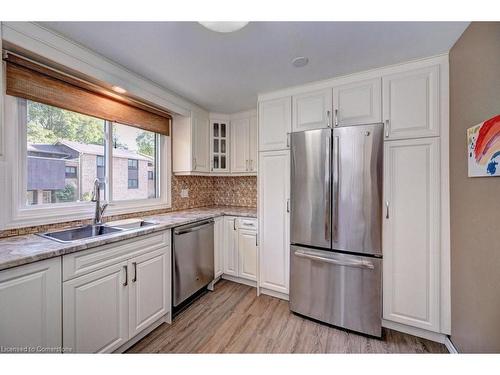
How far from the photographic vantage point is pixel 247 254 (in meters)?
2.52

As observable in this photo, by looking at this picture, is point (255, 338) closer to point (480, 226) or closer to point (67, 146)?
point (480, 226)

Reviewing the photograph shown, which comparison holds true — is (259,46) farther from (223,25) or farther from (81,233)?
(81,233)

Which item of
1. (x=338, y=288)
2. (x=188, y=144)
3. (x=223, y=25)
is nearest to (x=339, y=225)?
(x=338, y=288)

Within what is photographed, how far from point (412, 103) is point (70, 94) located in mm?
2696

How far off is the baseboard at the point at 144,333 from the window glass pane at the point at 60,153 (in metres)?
1.23

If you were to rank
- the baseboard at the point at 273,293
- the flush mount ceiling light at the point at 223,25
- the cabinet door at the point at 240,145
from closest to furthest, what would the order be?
the flush mount ceiling light at the point at 223,25 < the baseboard at the point at 273,293 < the cabinet door at the point at 240,145

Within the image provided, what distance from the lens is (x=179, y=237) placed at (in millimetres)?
1991

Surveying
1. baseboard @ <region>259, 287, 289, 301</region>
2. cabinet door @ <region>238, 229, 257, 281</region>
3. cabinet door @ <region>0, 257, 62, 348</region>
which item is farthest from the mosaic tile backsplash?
cabinet door @ <region>0, 257, 62, 348</region>

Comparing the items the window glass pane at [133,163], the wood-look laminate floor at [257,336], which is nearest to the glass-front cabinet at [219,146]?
the window glass pane at [133,163]

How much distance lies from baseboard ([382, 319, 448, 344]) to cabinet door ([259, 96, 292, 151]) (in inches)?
→ 72.2

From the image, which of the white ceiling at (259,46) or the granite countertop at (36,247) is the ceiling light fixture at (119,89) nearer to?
the white ceiling at (259,46)

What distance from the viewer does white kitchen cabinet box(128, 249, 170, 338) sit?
158cm

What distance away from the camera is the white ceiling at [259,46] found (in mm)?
1330
